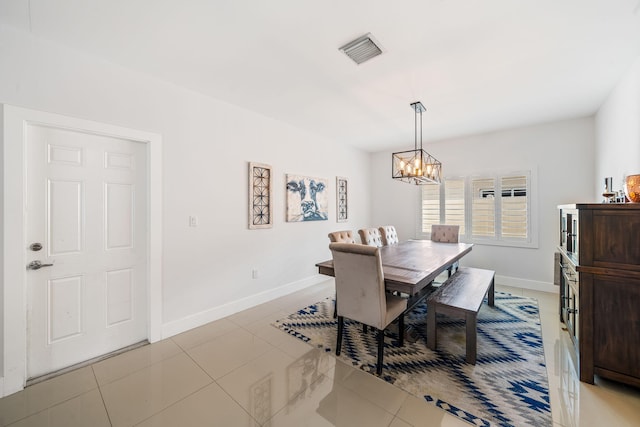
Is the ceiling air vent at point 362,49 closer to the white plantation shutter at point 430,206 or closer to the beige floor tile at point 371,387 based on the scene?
the beige floor tile at point 371,387

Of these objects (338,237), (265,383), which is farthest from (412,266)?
(265,383)

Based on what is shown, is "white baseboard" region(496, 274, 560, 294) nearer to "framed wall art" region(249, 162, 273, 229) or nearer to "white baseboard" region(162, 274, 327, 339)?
"white baseboard" region(162, 274, 327, 339)

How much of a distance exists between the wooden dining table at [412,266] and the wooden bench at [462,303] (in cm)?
19

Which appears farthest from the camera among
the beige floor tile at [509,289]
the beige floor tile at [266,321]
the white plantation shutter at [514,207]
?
the white plantation shutter at [514,207]

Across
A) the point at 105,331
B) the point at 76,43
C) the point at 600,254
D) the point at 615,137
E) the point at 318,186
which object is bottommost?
the point at 105,331

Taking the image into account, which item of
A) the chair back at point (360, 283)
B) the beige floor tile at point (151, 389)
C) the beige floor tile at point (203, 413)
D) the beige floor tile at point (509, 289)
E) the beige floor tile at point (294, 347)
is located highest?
the chair back at point (360, 283)

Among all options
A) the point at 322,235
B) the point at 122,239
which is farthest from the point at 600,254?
the point at 122,239

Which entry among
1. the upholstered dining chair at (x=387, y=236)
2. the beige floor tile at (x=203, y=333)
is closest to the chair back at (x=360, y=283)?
the beige floor tile at (x=203, y=333)

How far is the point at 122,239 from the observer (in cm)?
247

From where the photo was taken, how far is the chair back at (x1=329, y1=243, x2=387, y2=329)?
204cm

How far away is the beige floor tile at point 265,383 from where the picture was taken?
1.75 metres

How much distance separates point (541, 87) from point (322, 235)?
11.7 ft

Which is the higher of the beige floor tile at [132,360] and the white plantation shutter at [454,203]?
the white plantation shutter at [454,203]

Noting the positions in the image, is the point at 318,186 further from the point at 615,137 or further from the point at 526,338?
the point at 615,137
